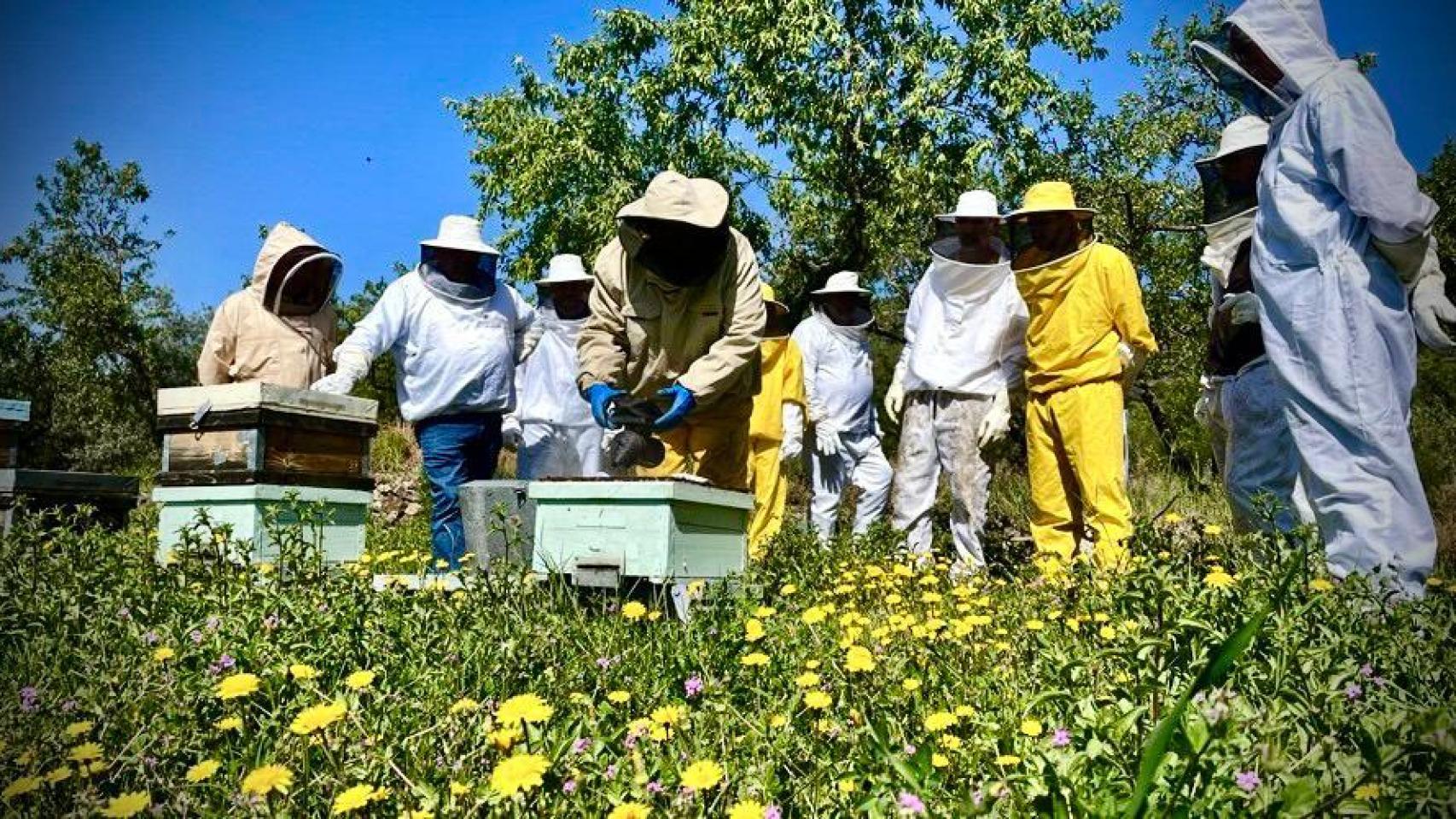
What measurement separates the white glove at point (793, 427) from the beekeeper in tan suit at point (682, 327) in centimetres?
360

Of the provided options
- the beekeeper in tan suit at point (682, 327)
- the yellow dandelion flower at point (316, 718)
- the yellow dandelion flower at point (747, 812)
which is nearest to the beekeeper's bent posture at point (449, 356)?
the beekeeper in tan suit at point (682, 327)

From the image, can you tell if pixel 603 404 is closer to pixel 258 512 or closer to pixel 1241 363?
pixel 258 512

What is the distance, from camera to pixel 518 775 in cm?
157

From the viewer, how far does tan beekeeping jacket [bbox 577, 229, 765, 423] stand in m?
4.91

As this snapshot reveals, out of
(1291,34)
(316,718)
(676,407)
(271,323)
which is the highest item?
(1291,34)

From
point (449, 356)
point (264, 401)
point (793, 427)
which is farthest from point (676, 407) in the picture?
point (793, 427)

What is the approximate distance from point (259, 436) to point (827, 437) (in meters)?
5.72

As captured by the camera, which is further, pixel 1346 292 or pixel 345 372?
pixel 345 372

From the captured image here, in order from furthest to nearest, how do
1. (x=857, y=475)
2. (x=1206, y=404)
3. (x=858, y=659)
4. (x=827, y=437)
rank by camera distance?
(x=857, y=475) < (x=827, y=437) < (x=1206, y=404) < (x=858, y=659)

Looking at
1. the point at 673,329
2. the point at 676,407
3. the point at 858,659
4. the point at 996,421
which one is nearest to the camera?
the point at 858,659

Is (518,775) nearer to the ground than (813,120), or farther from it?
nearer to the ground

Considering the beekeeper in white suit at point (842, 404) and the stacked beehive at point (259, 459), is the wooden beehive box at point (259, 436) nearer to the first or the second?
the stacked beehive at point (259, 459)

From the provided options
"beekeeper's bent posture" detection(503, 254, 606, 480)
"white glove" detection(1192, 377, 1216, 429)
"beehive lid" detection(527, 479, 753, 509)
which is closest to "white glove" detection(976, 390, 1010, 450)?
"white glove" detection(1192, 377, 1216, 429)

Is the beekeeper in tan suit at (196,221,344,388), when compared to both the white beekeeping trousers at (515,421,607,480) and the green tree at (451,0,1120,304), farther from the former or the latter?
the green tree at (451,0,1120,304)
